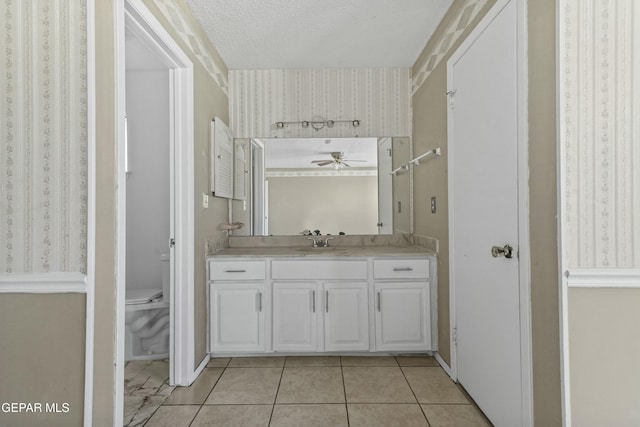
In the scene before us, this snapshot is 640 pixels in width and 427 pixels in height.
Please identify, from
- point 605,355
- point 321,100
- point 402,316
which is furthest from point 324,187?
point 605,355

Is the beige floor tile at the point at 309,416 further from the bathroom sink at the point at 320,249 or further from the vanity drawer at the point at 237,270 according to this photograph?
the bathroom sink at the point at 320,249

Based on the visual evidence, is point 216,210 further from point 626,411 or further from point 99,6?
point 626,411

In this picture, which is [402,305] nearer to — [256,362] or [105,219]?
[256,362]

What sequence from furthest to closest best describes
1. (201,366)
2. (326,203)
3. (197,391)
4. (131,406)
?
(326,203)
(201,366)
(197,391)
(131,406)

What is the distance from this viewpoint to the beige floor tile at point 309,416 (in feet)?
5.12

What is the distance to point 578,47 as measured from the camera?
1.07 meters

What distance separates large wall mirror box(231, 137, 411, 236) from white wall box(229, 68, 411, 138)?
0.36 feet

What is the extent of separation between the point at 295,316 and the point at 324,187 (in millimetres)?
1146

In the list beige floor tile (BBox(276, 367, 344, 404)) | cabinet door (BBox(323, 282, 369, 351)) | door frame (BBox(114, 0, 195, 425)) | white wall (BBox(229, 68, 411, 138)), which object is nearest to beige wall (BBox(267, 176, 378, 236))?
white wall (BBox(229, 68, 411, 138))

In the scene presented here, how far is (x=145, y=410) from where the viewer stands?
1676 millimetres

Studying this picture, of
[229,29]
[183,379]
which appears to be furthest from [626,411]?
[229,29]

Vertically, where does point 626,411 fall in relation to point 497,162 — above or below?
below

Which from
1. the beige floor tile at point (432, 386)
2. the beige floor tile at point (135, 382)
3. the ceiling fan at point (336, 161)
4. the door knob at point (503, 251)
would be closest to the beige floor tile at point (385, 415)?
the beige floor tile at point (432, 386)

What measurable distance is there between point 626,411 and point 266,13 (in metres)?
2.65
